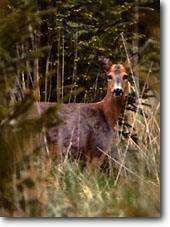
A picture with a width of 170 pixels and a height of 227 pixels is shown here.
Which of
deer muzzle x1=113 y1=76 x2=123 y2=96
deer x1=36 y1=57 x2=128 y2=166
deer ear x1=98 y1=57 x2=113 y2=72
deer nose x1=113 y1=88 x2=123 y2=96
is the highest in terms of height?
deer ear x1=98 y1=57 x2=113 y2=72

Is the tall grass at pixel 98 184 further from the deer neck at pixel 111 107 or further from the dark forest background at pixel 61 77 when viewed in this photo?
the deer neck at pixel 111 107

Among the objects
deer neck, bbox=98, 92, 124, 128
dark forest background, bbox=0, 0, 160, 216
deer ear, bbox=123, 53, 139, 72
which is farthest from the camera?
deer neck, bbox=98, 92, 124, 128

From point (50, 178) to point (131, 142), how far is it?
38 centimetres

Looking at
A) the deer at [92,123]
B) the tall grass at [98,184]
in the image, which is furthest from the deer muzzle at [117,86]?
the tall grass at [98,184]

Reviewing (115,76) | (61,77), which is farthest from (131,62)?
(61,77)

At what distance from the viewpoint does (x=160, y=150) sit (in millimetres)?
2980

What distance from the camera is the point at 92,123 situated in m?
3.44

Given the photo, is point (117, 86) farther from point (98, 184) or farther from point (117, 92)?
point (98, 184)

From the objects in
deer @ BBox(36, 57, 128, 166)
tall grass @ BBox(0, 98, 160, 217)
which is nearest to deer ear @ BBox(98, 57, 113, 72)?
deer @ BBox(36, 57, 128, 166)

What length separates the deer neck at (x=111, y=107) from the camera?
10.8 ft

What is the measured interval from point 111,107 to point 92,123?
0.12 meters

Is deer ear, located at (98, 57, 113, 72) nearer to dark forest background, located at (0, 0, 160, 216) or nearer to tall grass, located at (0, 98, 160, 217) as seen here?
dark forest background, located at (0, 0, 160, 216)

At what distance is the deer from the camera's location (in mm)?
3163

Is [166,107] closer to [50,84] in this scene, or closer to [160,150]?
[160,150]
